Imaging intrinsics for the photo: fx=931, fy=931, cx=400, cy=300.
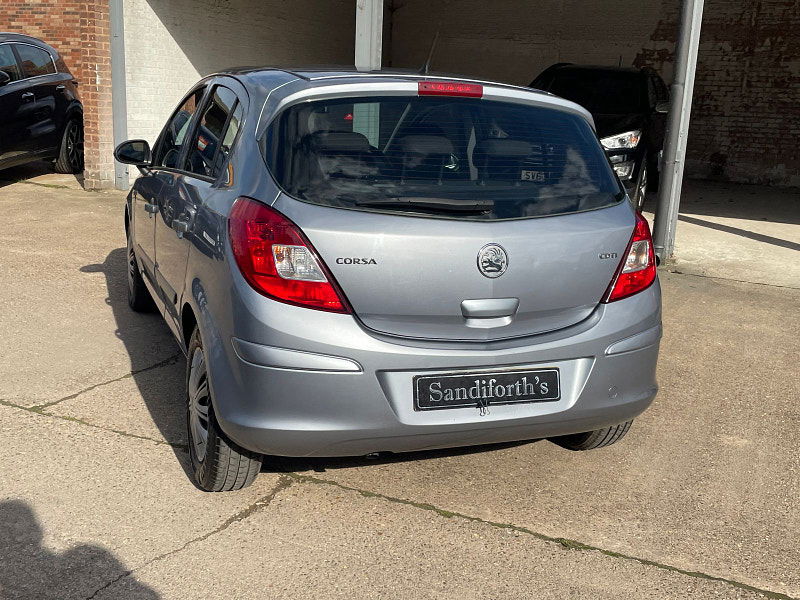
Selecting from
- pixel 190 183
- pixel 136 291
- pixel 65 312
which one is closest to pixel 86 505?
pixel 190 183

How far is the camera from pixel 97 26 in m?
11.4

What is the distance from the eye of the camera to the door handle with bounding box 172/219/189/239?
417 centimetres

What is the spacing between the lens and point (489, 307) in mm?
3410

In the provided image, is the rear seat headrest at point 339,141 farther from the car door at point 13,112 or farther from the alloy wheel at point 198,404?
the car door at point 13,112

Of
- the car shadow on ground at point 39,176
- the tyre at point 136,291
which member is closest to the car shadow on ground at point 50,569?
the tyre at point 136,291

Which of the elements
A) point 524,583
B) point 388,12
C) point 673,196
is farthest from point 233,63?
point 524,583

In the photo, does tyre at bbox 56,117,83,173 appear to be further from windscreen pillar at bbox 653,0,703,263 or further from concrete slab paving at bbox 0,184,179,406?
windscreen pillar at bbox 653,0,703,263

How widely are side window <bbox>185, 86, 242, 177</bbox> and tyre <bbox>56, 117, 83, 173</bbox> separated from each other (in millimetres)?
8829

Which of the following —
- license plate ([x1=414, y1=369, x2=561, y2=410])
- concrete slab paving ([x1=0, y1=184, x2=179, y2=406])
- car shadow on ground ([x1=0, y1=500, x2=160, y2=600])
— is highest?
license plate ([x1=414, y1=369, x2=561, y2=410])

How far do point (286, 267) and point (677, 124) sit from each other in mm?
6031

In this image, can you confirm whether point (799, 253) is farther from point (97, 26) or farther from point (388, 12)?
point (388, 12)

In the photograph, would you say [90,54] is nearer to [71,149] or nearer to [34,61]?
[34,61]

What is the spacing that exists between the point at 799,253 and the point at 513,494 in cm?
689

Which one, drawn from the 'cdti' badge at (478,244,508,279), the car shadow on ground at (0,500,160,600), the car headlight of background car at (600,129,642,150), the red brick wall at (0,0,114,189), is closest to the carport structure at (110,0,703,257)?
the red brick wall at (0,0,114,189)
